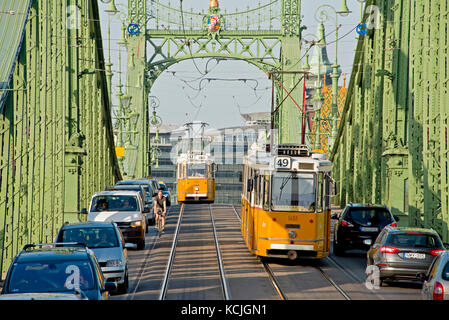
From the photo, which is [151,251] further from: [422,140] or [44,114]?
[422,140]

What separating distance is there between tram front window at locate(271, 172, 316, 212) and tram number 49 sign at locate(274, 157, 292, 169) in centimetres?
18

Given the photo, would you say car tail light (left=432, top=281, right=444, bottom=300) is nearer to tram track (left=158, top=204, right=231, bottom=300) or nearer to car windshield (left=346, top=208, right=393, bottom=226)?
tram track (left=158, top=204, right=231, bottom=300)

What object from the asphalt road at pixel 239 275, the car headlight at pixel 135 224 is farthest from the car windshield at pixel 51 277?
the car headlight at pixel 135 224

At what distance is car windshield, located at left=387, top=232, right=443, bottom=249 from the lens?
67.7ft

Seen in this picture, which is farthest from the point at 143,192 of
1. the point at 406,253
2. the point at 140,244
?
the point at 406,253

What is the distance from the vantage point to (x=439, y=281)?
14664 mm

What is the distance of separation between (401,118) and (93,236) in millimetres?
18032

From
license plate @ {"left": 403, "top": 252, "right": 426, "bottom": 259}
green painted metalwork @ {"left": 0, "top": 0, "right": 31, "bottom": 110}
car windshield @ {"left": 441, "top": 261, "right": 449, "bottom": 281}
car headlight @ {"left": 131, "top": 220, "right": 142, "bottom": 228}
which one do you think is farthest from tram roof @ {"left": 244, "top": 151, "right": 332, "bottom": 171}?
car windshield @ {"left": 441, "top": 261, "right": 449, "bottom": 281}

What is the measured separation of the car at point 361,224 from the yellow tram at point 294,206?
2.91m

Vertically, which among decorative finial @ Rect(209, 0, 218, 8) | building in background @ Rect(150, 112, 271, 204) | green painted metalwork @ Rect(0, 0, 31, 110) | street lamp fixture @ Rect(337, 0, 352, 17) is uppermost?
decorative finial @ Rect(209, 0, 218, 8)

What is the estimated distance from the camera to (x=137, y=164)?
7362 centimetres

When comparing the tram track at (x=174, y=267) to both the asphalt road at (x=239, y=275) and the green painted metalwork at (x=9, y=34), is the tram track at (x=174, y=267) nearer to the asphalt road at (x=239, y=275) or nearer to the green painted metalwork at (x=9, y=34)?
the asphalt road at (x=239, y=275)
